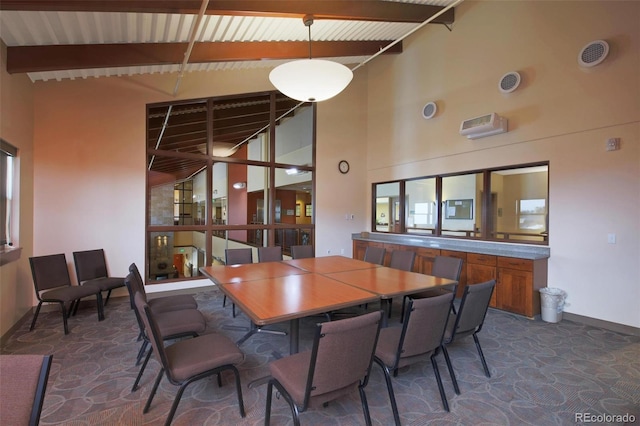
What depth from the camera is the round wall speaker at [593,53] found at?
3682 mm

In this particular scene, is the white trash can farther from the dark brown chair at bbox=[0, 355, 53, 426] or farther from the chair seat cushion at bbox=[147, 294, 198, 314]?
the dark brown chair at bbox=[0, 355, 53, 426]

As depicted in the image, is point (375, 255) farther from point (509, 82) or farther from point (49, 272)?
point (49, 272)

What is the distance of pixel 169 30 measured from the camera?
12.1 ft

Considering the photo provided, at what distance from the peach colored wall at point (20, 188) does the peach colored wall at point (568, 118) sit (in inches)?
248

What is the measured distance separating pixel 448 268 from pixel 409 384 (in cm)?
163

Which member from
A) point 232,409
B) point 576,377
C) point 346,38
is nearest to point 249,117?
point 346,38

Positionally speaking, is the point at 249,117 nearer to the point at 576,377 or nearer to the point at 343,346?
the point at 343,346

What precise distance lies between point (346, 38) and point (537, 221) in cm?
458

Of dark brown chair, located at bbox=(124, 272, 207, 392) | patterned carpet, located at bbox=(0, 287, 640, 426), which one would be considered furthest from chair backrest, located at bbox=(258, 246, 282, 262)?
dark brown chair, located at bbox=(124, 272, 207, 392)

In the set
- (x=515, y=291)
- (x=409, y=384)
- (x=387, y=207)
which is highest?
(x=387, y=207)

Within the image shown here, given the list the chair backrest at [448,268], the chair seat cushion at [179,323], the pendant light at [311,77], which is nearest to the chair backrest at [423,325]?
the chair backrest at [448,268]

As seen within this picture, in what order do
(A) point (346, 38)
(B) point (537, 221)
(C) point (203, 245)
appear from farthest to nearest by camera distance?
(C) point (203, 245), (A) point (346, 38), (B) point (537, 221)

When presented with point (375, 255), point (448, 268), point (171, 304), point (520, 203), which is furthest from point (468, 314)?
point (520, 203)

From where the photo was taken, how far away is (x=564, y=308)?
405 centimetres
